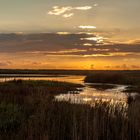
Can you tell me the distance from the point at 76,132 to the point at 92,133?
1.94 feet

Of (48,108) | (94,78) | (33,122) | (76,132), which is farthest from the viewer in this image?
(94,78)

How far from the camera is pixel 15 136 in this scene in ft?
40.2

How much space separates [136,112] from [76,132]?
3.24 meters

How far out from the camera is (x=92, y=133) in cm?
1218

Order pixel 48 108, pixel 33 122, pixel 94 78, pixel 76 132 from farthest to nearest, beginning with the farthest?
pixel 94 78, pixel 48 108, pixel 33 122, pixel 76 132

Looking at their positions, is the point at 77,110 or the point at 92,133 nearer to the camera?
the point at 92,133

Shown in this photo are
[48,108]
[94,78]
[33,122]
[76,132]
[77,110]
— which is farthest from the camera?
[94,78]

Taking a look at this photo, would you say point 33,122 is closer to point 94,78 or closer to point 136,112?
point 136,112

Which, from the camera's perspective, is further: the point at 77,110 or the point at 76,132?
the point at 77,110

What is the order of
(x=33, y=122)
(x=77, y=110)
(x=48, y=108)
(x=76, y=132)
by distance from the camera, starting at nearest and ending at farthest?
(x=76, y=132) → (x=33, y=122) → (x=77, y=110) → (x=48, y=108)

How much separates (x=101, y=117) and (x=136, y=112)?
1662mm

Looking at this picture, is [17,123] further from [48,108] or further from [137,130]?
[137,130]

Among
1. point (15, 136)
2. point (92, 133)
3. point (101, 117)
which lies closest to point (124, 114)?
point (101, 117)

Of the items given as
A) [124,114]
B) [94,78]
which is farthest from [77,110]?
[94,78]
